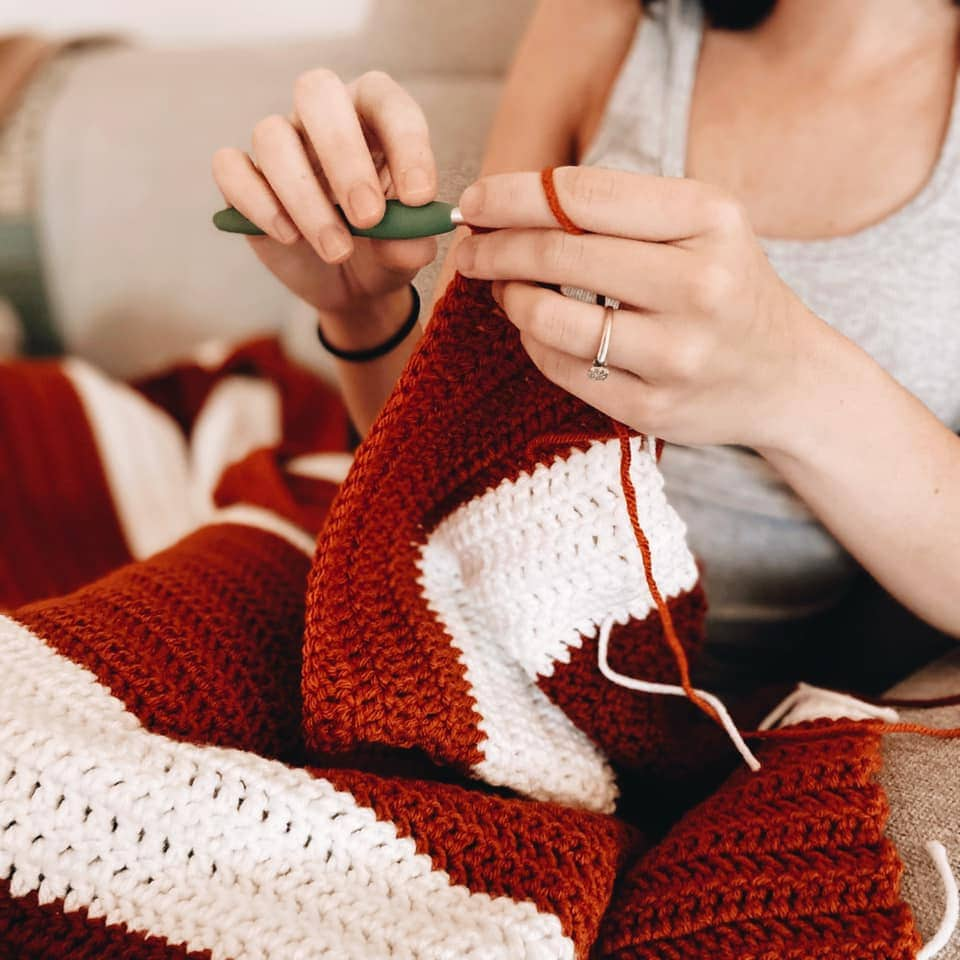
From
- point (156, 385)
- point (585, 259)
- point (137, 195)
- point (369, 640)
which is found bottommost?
point (156, 385)

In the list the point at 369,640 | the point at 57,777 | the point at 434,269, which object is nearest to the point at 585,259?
the point at 434,269

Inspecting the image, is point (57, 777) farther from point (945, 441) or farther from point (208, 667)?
point (945, 441)

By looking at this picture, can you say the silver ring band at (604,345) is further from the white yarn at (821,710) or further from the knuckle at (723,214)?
the white yarn at (821,710)

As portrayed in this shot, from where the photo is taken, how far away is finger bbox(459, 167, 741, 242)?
34 cm

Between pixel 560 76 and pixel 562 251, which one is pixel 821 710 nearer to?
pixel 562 251

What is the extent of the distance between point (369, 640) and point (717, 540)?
38 cm

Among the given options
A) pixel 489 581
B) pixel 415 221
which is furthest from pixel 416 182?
→ pixel 489 581

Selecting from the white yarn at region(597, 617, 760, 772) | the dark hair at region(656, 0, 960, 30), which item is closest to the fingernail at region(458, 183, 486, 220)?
the white yarn at region(597, 617, 760, 772)

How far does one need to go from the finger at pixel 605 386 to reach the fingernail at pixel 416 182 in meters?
0.09

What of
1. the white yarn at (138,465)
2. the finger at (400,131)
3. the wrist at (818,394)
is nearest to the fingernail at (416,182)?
the finger at (400,131)

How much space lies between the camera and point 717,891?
0.38 metres

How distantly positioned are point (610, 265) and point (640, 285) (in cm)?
2

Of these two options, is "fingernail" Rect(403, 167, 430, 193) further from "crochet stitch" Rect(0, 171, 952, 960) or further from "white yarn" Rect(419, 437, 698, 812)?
Result: "white yarn" Rect(419, 437, 698, 812)

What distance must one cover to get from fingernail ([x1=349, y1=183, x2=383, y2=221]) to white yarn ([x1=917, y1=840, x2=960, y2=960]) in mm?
414
